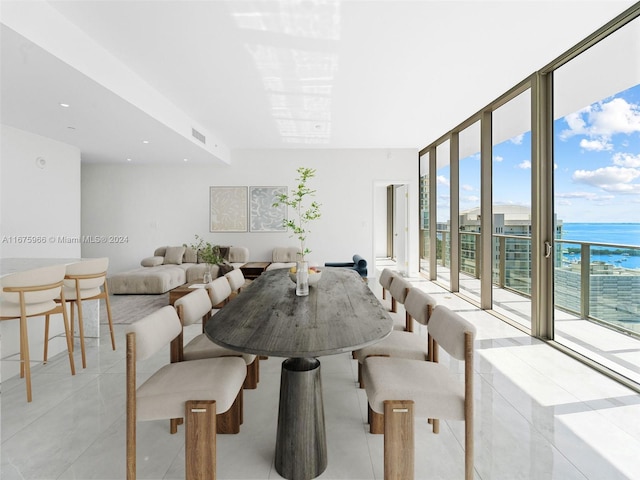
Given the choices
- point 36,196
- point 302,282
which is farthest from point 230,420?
point 36,196

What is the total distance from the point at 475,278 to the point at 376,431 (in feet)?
16.5

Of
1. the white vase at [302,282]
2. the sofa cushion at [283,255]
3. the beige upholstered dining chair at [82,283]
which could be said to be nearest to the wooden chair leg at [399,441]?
the white vase at [302,282]

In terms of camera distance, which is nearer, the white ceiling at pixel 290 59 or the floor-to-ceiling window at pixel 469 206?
the white ceiling at pixel 290 59

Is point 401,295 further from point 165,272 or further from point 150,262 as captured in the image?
point 150,262

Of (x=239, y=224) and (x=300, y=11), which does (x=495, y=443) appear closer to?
(x=300, y=11)

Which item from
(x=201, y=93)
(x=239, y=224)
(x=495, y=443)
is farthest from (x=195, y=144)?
(x=495, y=443)

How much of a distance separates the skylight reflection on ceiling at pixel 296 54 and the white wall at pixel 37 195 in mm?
3547

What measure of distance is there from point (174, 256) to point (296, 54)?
5.18 m

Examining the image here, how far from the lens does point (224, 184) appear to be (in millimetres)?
7402

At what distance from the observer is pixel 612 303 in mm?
3266

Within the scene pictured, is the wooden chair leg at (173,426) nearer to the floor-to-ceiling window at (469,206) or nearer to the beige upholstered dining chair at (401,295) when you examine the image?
the beige upholstered dining chair at (401,295)

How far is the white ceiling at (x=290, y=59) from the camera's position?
2.54 meters

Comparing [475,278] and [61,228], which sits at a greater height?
[61,228]

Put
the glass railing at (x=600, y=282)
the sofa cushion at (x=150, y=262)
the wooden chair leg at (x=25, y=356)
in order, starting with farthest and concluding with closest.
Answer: the sofa cushion at (x=150, y=262)
the glass railing at (x=600, y=282)
the wooden chair leg at (x=25, y=356)
